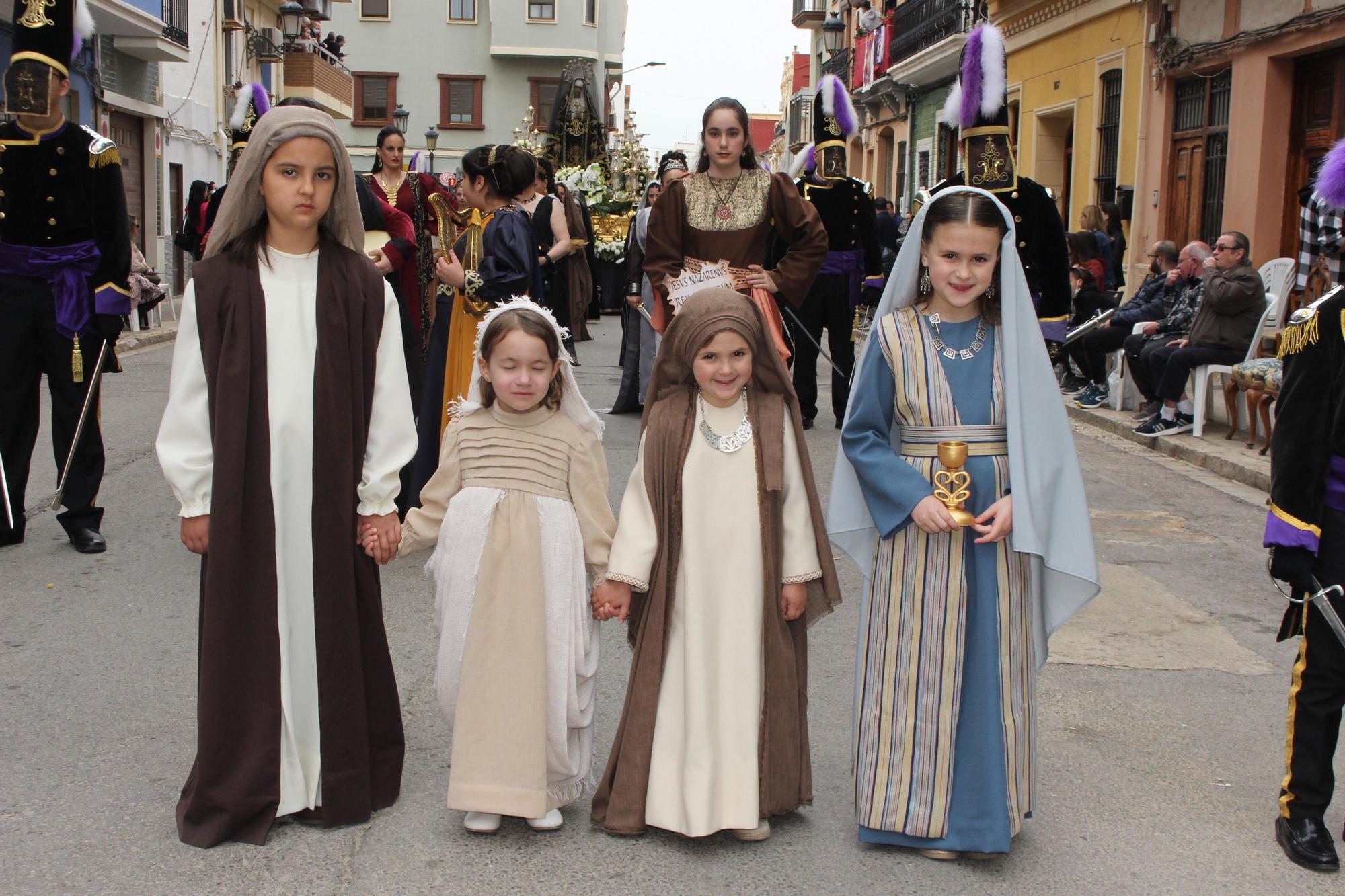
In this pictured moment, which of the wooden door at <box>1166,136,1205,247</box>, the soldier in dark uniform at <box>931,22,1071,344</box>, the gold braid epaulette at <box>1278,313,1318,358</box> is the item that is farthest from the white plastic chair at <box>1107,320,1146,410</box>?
the gold braid epaulette at <box>1278,313,1318,358</box>

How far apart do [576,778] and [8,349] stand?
14.7 feet

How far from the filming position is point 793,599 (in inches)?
147

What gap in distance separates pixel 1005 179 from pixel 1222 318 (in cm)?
419

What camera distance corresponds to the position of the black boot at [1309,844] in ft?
12.3

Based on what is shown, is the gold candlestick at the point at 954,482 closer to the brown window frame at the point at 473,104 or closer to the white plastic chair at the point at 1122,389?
the white plastic chair at the point at 1122,389

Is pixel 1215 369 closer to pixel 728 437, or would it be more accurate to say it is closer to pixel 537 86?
pixel 728 437

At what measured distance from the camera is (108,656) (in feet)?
17.6

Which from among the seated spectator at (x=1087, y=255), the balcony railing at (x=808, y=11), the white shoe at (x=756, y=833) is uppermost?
the balcony railing at (x=808, y=11)

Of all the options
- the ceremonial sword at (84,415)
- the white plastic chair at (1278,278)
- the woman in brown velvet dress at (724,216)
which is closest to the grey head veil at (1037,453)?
the woman in brown velvet dress at (724,216)

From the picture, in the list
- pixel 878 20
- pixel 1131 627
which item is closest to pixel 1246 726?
pixel 1131 627

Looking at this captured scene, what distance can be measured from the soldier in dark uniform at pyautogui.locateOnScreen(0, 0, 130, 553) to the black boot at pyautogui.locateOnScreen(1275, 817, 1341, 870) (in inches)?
216

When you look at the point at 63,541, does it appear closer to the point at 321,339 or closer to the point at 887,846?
the point at 321,339

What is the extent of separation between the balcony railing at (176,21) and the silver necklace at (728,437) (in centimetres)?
2296

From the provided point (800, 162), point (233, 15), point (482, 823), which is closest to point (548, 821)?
point (482, 823)
